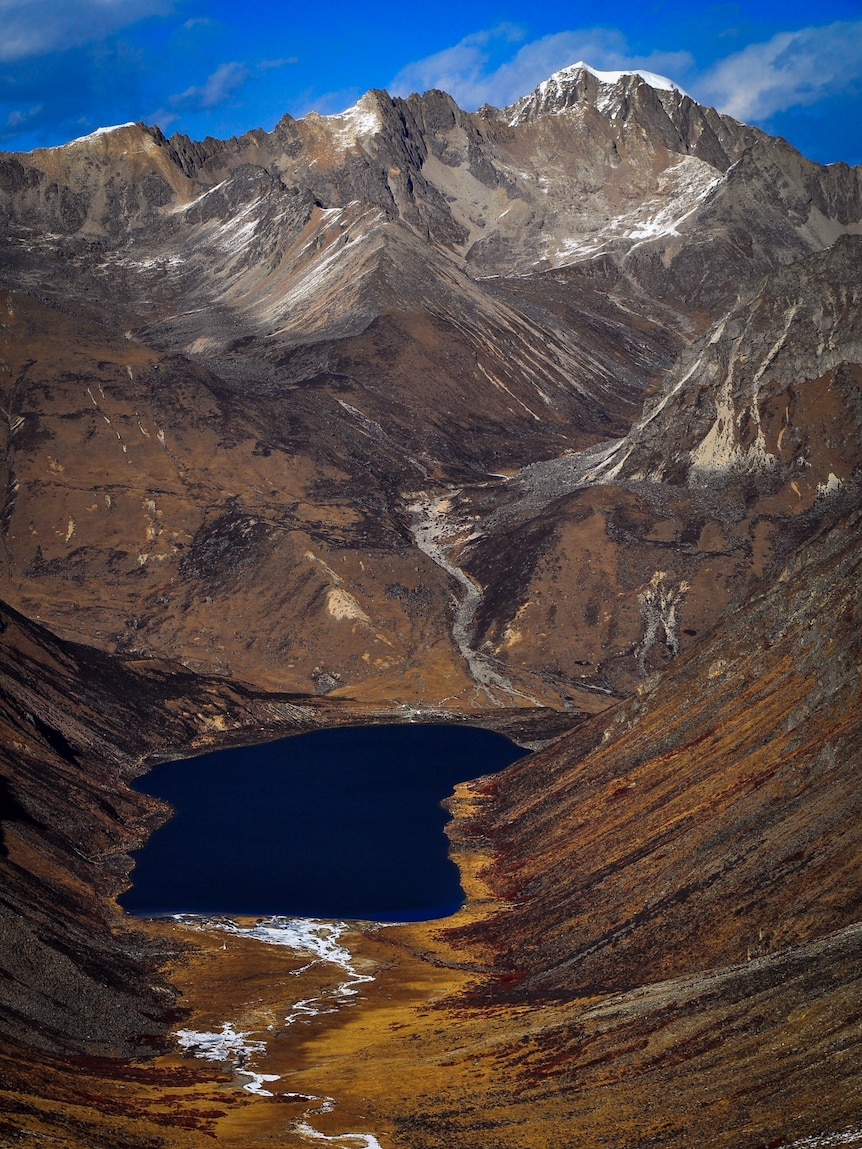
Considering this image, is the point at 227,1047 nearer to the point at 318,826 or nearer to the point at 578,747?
the point at 578,747

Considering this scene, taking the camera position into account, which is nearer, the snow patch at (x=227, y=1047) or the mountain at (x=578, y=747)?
the mountain at (x=578, y=747)

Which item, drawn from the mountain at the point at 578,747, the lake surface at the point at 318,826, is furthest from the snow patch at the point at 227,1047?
the lake surface at the point at 318,826

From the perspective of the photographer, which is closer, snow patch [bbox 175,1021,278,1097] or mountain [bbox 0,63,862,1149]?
mountain [bbox 0,63,862,1149]

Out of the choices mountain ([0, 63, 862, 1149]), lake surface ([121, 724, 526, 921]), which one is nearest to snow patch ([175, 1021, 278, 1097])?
mountain ([0, 63, 862, 1149])

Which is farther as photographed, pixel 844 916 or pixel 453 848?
pixel 453 848

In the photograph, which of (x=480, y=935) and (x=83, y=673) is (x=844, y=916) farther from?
(x=83, y=673)

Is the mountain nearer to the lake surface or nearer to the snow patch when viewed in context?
the snow patch

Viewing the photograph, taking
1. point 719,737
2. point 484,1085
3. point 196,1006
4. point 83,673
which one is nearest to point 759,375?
point 83,673

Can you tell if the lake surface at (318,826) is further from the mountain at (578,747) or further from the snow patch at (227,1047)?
the snow patch at (227,1047)

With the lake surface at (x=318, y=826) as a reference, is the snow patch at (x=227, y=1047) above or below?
below
